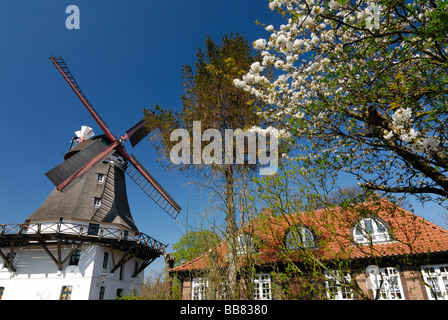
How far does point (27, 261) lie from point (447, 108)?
974 inches

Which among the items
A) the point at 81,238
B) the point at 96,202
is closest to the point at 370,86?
the point at 81,238

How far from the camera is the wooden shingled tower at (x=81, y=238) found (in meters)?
17.5

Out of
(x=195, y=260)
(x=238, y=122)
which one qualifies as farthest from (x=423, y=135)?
(x=238, y=122)

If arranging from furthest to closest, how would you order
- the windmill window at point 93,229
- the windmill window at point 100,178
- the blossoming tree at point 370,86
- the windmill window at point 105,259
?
the windmill window at point 100,178 → the windmill window at point 93,229 → the windmill window at point 105,259 → the blossoming tree at point 370,86

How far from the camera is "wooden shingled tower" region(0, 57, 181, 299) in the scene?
1745 centimetres

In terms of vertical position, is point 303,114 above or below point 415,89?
above

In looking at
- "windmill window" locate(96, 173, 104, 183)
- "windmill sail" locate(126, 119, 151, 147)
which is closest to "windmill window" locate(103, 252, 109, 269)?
"windmill window" locate(96, 173, 104, 183)

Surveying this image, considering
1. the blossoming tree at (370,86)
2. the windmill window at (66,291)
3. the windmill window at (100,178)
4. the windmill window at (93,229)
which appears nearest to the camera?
the blossoming tree at (370,86)

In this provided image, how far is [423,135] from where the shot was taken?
3.84 metres

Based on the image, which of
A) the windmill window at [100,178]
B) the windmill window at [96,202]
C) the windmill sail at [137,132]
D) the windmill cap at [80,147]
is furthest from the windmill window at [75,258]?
the windmill sail at [137,132]

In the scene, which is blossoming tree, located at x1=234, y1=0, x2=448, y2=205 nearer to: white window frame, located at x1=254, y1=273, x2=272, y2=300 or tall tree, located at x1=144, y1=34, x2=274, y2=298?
white window frame, located at x1=254, y1=273, x2=272, y2=300

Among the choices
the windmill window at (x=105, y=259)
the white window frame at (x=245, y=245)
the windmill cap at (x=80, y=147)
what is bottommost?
the white window frame at (x=245, y=245)

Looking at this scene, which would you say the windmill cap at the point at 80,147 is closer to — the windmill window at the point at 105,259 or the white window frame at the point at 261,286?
the windmill window at the point at 105,259
